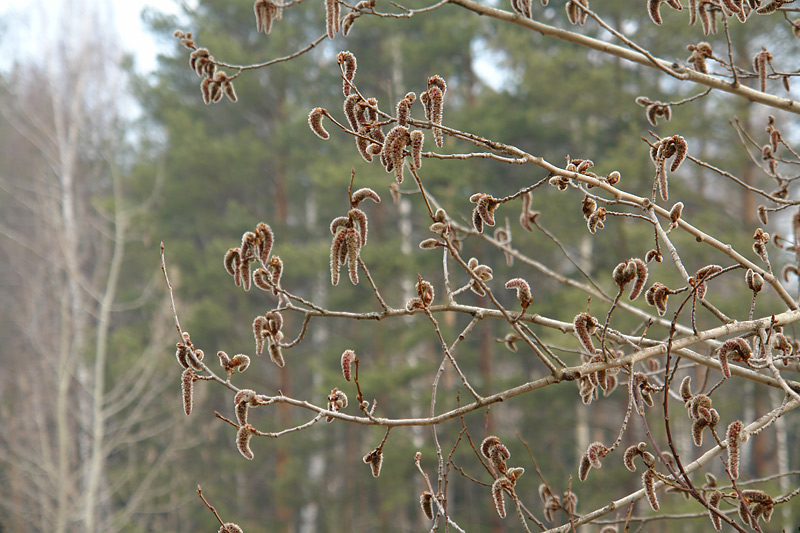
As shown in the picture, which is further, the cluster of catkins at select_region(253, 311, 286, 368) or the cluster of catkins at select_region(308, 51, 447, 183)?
the cluster of catkins at select_region(253, 311, 286, 368)

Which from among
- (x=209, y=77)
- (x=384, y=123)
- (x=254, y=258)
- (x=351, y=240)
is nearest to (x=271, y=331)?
(x=254, y=258)

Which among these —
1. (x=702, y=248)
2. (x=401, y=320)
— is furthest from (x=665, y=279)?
(x=401, y=320)

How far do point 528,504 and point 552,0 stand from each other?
8.07 m

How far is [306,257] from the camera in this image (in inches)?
418

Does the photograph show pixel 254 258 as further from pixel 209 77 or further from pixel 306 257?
pixel 306 257

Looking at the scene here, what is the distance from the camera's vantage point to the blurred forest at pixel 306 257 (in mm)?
9148

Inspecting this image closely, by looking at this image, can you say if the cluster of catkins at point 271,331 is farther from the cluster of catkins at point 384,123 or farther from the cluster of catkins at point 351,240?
the cluster of catkins at point 384,123

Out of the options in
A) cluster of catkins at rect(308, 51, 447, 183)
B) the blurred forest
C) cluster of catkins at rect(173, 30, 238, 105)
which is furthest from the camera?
the blurred forest

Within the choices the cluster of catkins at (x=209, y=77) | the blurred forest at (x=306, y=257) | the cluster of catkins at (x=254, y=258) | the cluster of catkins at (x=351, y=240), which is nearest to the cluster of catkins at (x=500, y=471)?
the cluster of catkins at (x=351, y=240)

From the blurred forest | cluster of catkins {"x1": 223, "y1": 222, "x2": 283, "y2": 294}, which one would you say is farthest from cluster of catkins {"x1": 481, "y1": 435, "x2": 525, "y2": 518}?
the blurred forest

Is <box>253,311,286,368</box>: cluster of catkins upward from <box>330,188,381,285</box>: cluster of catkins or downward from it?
downward

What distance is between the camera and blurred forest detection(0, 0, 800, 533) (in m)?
9.15

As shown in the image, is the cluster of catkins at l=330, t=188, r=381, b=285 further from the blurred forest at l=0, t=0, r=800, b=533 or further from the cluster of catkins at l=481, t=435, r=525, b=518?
the blurred forest at l=0, t=0, r=800, b=533

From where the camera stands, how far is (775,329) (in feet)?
6.12
